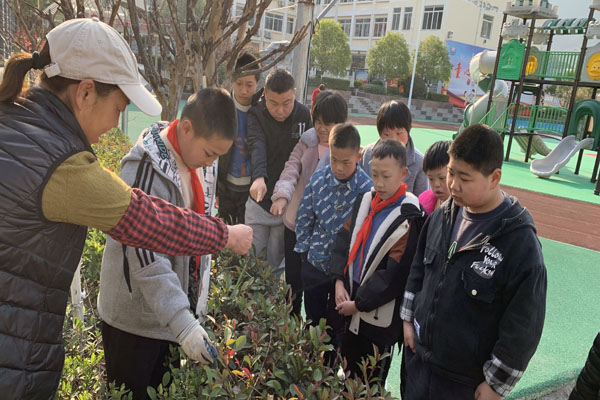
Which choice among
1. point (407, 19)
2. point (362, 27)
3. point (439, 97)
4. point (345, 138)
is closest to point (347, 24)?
point (362, 27)

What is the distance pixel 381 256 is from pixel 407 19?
163 ft

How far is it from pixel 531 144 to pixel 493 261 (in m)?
17.1

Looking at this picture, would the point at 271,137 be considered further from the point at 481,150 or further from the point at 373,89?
the point at 373,89

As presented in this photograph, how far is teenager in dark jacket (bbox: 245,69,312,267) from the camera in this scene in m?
3.55

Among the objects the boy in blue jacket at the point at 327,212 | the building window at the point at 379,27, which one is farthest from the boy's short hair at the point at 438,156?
the building window at the point at 379,27

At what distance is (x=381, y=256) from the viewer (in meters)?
2.64

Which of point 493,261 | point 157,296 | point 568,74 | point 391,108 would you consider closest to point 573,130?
point 568,74

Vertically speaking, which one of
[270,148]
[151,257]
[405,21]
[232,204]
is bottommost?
[232,204]

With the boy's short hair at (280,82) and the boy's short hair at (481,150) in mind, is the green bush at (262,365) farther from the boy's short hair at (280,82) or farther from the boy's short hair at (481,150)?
the boy's short hair at (280,82)

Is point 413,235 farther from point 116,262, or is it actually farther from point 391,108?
point 116,262

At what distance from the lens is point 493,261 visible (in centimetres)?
193

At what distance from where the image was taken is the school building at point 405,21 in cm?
4519

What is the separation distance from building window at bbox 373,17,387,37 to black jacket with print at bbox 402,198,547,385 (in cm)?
5137

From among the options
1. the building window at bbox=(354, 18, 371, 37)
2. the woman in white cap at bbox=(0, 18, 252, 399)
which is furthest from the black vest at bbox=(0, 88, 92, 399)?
the building window at bbox=(354, 18, 371, 37)
